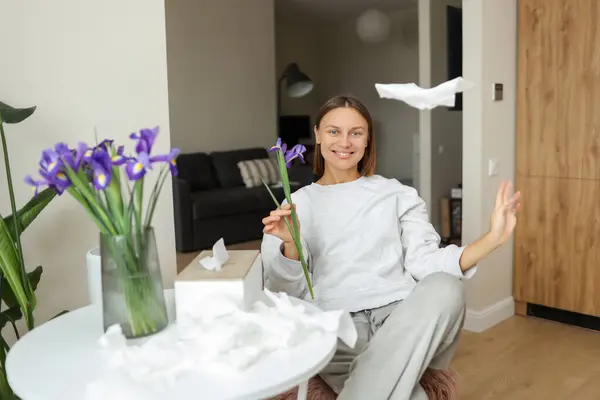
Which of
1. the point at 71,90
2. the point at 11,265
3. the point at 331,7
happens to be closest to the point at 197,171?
the point at 331,7

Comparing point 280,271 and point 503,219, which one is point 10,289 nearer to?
point 280,271

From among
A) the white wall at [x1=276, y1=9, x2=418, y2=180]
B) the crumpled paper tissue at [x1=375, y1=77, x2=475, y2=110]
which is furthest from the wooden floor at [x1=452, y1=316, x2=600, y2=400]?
the white wall at [x1=276, y1=9, x2=418, y2=180]

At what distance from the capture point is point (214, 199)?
515cm

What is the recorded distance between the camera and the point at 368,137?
1754 millimetres

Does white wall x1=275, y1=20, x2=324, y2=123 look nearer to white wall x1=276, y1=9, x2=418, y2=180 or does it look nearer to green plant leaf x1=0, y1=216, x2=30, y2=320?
white wall x1=276, y1=9, x2=418, y2=180

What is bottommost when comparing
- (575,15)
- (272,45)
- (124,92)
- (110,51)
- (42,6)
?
(124,92)

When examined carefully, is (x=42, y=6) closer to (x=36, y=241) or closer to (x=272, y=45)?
(x=36, y=241)

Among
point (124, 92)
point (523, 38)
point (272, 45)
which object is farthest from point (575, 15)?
point (272, 45)

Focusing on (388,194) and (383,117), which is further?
(383,117)

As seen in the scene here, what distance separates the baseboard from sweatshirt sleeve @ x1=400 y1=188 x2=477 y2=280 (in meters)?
1.44

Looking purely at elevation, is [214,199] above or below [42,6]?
below

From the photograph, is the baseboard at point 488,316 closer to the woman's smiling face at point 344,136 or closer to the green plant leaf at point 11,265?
the woman's smiling face at point 344,136

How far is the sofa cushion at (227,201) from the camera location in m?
5.05

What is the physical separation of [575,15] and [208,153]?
13.4 ft
